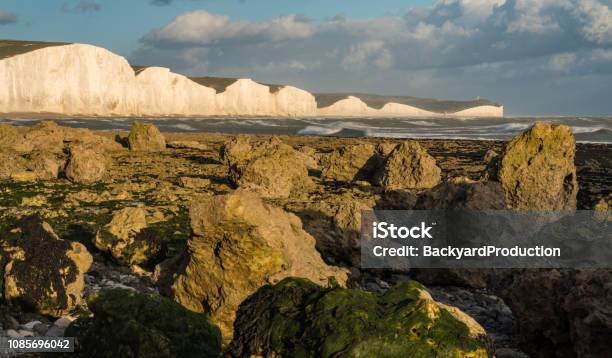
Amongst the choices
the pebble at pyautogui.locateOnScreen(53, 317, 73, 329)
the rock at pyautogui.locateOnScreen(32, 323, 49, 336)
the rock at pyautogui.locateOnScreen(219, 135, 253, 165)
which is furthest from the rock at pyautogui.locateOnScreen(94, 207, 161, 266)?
the rock at pyautogui.locateOnScreen(219, 135, 253, 165)

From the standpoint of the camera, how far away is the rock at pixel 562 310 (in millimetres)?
6035

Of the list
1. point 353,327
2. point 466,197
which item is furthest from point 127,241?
point 353,327

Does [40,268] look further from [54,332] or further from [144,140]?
[144,140]

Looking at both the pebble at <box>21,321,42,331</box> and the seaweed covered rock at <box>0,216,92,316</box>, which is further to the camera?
the seaweed covered rock at <box>0,216,92,316</box>

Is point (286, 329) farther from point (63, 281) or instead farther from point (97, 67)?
point (97, 67)

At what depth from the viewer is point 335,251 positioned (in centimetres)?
1103

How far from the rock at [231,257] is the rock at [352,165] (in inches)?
503

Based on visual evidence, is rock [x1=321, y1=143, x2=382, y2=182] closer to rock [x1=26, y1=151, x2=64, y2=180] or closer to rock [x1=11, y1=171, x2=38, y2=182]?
rock [x1=26, y1=151, x2=64, y2=180]

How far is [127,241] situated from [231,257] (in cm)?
398

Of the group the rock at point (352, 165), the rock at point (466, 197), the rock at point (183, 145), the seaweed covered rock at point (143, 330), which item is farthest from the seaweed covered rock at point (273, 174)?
the rock at point (183, 145)

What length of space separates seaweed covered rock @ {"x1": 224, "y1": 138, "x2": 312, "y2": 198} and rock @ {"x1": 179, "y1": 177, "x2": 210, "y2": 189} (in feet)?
3.36

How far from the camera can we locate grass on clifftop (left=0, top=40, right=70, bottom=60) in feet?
306

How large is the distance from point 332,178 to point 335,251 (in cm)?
981

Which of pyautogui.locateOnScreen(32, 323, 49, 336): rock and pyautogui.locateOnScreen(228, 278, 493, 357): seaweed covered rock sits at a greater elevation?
pyautogui.locateOnScreen(228, 278, 493, 357): seaweed covered rock
